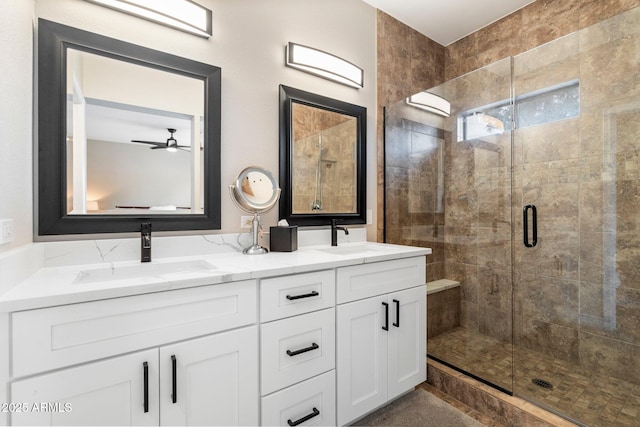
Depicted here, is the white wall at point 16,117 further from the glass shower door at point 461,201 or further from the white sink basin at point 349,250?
the glass shower door at point 461,201

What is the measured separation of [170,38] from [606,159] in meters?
2.75

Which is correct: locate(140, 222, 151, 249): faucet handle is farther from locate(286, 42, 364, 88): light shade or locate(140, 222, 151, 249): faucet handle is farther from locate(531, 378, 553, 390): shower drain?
locate(531, 378, 553, 390): shower drain

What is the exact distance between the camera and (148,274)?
4.47ft

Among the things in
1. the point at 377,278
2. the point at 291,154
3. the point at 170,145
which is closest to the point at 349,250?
the point at 377,278

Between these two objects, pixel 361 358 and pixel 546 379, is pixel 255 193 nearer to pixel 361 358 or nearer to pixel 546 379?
pixel 361 358

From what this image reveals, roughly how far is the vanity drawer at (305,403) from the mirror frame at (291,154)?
0.96m

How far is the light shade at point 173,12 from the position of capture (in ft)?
4.70

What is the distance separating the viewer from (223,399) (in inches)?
44.9

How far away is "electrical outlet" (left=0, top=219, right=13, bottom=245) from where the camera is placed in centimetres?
95

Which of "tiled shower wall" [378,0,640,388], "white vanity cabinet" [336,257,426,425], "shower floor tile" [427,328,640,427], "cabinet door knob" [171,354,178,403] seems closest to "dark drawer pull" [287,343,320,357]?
"white vanity cabinet" [336,257,426,425]

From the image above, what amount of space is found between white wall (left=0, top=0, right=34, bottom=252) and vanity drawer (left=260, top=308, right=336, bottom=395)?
98cm

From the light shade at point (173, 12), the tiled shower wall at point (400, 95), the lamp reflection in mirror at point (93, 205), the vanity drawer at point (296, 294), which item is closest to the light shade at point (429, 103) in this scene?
the tiled shower wall at point (400, 95)

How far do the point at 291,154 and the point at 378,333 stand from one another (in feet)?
3.94

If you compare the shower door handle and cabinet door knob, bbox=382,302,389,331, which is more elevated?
the shower door handle
